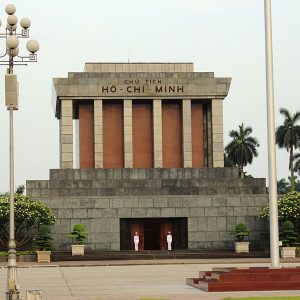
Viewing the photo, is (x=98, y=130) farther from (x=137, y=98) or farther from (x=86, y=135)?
(x=137, y=98)

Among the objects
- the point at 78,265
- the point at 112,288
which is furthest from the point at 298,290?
the point at 78,265

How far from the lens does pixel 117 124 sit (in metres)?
62.3

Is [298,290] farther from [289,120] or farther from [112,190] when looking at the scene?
[289,120]

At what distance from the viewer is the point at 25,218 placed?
52.8 metres

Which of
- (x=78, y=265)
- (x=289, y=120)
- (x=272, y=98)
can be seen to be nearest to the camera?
(x=272, y=98)

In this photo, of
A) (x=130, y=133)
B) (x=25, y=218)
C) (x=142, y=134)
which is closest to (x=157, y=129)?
(x=142, y=134)

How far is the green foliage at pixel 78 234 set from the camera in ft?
173

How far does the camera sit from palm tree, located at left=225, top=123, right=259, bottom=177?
10819 centimetres

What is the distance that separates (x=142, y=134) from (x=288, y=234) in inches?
571

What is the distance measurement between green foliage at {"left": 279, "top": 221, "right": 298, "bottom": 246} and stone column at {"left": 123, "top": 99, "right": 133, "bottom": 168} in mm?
13060

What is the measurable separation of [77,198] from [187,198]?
7123mm

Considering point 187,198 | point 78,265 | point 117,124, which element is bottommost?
point 78,265

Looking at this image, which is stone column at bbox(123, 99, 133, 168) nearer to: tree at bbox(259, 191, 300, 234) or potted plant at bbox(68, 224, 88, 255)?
potted plant at bbox(68, 224, 88, 255)

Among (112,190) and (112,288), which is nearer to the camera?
(112,288)
